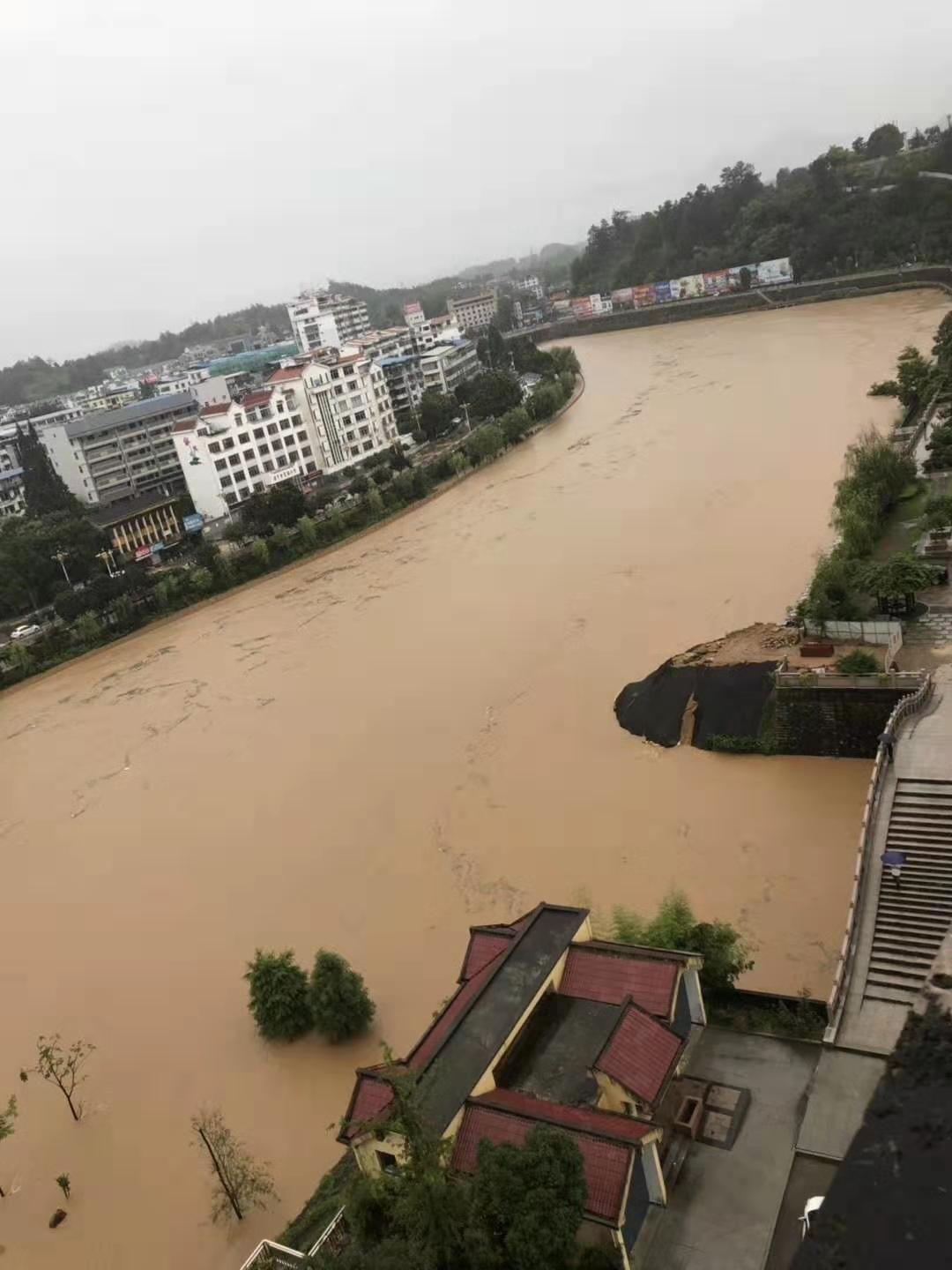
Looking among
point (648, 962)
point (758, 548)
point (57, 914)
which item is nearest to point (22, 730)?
point (57, 914)

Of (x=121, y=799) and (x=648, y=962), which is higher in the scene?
(x=648, y=962)

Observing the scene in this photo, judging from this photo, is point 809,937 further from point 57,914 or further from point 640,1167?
point 57,914

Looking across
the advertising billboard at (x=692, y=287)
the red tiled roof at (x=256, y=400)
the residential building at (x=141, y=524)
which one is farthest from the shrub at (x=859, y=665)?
the advertising billboard at (x=692, y=287)

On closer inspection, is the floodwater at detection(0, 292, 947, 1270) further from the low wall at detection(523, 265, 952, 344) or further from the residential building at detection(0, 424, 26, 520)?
the low wall at detection(523, 265, 952, 344)

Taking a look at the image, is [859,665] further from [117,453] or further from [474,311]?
[474,311]

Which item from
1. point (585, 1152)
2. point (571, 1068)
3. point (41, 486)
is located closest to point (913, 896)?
point (571, 1068)

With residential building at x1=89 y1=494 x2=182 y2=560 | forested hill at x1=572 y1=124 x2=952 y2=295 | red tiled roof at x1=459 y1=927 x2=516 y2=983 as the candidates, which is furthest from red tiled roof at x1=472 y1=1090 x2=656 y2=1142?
forested hill at x1=572 y1=124 x2=952 y2=295

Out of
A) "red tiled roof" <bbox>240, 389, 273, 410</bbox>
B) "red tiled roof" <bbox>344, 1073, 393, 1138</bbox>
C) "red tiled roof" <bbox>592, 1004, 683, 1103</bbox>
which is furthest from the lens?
"red tiled roof" <bbox>240, 389, 273, 410</bbox>
